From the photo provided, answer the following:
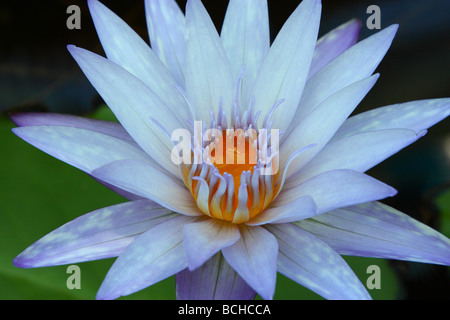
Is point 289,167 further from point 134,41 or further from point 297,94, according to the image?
point 134,41

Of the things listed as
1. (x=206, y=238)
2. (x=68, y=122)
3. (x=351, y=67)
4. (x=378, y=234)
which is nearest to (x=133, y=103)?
(x=68, y=122)

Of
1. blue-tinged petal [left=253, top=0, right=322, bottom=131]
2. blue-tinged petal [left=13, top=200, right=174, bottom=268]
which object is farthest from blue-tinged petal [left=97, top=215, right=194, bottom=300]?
blue-tinged petal [left=253, top=0, right=322, bottom=131]

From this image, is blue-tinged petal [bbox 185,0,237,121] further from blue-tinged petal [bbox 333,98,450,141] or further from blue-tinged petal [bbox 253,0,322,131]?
blue-tinged petal [bbox 333,98,450,141]

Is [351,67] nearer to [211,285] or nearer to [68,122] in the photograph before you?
[211,285]

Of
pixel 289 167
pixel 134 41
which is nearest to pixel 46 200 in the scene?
pixel 134 41

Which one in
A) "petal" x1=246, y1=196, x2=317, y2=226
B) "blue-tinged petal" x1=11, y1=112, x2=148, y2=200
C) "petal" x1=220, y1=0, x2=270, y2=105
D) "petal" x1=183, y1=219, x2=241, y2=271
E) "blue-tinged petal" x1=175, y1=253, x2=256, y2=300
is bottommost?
"blue-tinged petal" x1=175, y1=253, x2=256, y2=300
